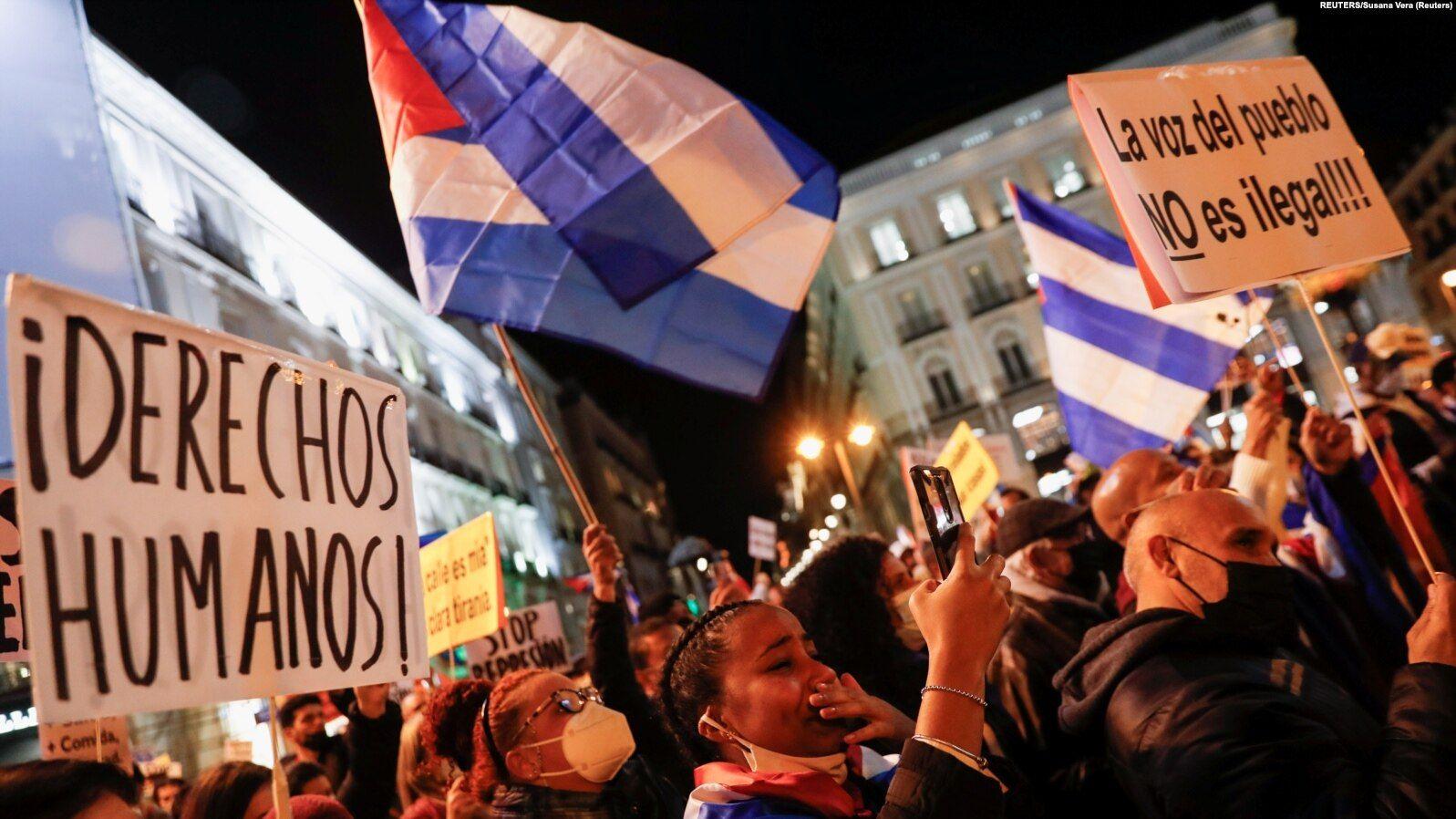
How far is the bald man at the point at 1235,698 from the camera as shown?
2.02m

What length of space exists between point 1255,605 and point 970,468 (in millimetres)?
6065

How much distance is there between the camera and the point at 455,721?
11.3 feet

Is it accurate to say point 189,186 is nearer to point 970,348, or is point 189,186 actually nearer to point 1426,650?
point 1426,650

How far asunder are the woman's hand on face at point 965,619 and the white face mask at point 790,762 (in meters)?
0.48

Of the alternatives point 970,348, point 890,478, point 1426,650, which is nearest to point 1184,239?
point 1426,650

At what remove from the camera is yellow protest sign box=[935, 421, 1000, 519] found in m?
8.32

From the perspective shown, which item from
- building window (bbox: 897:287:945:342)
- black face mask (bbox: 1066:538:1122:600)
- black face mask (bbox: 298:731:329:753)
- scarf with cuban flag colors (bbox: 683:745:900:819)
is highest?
building window (bbox: 897:287:945:342)

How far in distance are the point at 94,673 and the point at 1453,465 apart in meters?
6.21

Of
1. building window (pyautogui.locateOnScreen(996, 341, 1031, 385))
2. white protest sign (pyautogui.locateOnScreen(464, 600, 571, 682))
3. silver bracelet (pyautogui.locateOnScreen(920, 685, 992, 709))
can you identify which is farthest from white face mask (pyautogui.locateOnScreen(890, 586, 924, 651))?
building window (pyautogui.locateOnScreen(996, 341, 1031, 385))

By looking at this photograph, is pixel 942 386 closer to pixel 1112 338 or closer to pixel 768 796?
pixel 1112 338

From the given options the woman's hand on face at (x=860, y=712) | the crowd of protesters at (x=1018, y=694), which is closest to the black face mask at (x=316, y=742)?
the crowd of protesters at (x=1018, y=694)

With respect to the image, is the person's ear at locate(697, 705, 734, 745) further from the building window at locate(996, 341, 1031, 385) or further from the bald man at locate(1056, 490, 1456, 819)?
the building window at locate(996, 341, 1031, 385)

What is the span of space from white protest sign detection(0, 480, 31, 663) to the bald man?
299 centimetres

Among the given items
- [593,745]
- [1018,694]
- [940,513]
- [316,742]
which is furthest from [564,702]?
[316,742]
